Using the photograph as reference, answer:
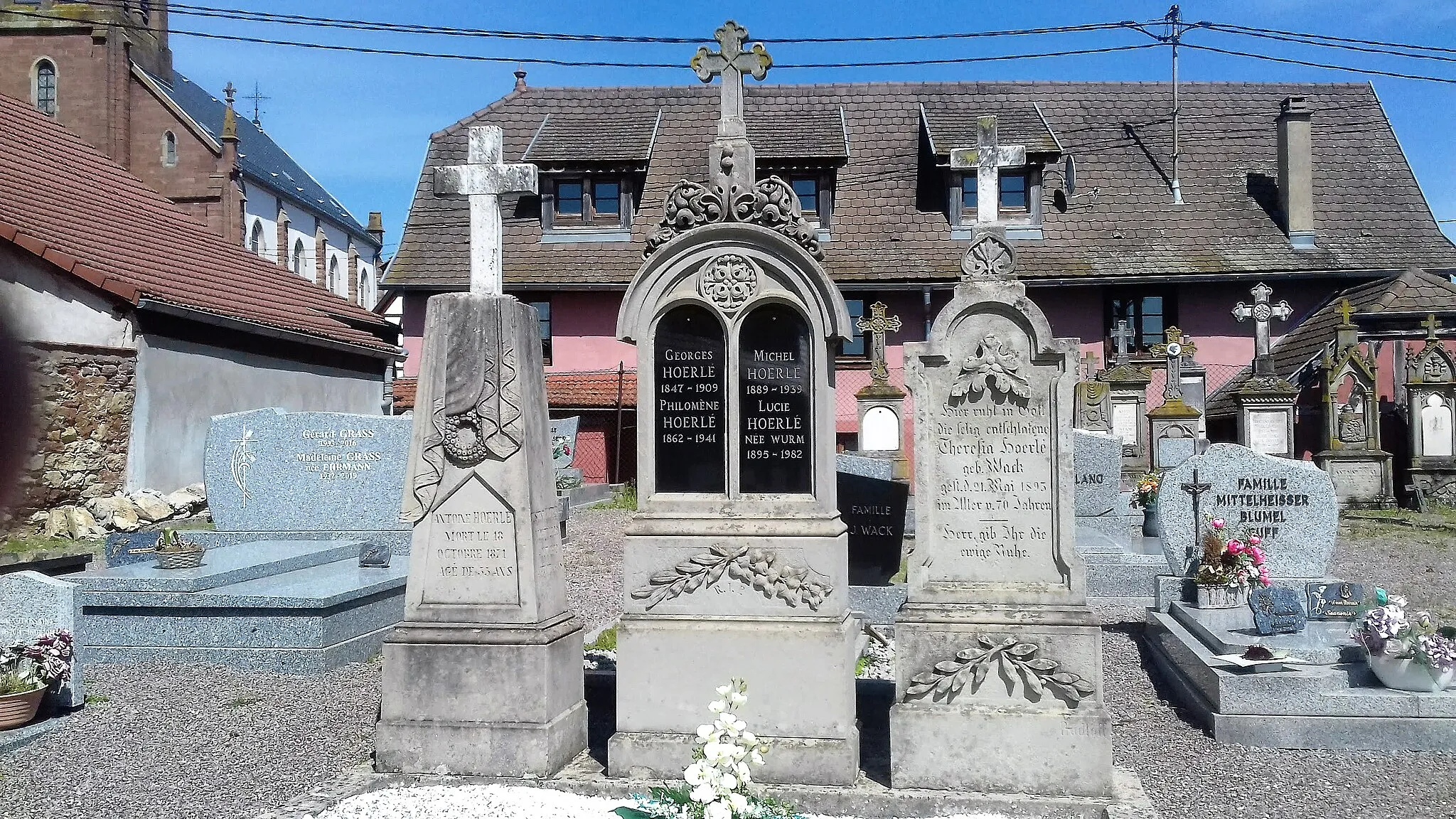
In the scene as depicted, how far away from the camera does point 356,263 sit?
54500 millimetres

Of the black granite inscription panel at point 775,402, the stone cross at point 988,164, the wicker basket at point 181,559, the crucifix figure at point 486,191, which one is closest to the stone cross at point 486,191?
the crucifix figure at point 486,191

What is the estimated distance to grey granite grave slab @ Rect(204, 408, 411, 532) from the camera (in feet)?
39.6

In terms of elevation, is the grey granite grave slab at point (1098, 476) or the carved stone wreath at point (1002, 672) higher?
the grey granite grave slab at point (1098, 476)

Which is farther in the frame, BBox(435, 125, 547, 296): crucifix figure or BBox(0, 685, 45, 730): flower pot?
BBox(0, 685, 45, 730): flower pot

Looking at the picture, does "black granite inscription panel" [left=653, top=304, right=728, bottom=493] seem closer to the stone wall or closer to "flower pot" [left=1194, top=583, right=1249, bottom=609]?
"flower pot" [left=1194, top=583, right=1249, bottom=609]

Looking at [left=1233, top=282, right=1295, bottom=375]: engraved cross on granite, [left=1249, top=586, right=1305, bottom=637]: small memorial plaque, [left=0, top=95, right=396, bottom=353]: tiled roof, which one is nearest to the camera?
[left=1249, top=586, right=1305, bottom=637]: small memorial plaque

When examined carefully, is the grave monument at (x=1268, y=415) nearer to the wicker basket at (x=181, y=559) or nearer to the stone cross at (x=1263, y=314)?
the stone cross at (x=1263, y=314)

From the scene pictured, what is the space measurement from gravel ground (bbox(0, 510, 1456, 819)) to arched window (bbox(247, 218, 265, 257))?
3516cm

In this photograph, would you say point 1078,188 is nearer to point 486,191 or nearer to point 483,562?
point 486,191

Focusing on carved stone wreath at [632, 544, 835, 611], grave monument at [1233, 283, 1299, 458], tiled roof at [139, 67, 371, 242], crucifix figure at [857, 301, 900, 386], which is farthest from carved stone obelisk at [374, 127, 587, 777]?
tiled roof at [139, 67, 371, 242]

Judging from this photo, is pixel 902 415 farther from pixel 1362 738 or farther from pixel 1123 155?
pixel 1362 738

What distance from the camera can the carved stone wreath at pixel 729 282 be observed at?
627cm

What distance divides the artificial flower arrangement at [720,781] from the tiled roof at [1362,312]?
67.0 ft

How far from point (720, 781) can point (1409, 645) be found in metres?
5.10
